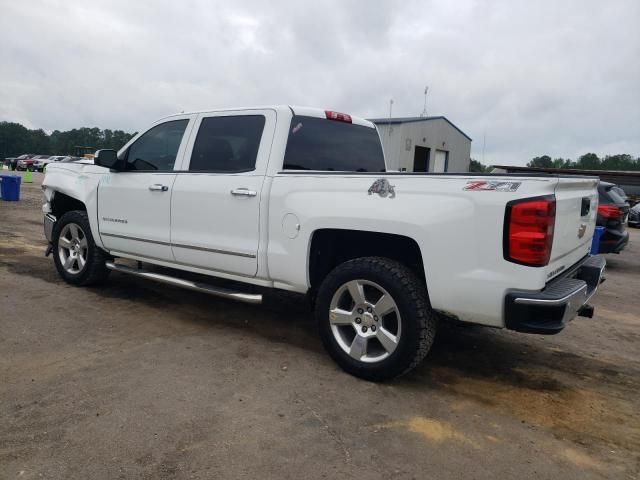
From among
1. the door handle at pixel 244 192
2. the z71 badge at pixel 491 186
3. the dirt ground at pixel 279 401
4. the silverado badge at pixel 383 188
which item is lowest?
the dirt ground at pixel 279 401

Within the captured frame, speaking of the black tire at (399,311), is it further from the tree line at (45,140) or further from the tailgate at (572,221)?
the tree line at (45,140)

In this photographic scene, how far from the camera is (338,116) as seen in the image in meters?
4.68

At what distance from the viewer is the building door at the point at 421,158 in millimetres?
28375

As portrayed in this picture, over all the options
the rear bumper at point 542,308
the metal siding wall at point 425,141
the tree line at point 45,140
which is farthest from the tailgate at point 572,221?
the tree line at point 45,140

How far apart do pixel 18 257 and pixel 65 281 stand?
6.13ft

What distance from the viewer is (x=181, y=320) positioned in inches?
187

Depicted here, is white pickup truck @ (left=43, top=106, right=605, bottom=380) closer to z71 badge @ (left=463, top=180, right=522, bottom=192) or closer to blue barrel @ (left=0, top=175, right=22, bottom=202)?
z71 badge @ (left=463, top=180, right=522, bottom=192)

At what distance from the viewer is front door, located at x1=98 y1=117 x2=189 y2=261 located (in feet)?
15.4

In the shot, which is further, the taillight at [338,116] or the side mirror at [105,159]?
the side mirror at [105,159]

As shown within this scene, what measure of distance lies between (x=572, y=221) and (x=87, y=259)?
4754 mm

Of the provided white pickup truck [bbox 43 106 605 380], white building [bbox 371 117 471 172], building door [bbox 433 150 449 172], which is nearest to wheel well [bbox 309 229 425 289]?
white pickup truck [bbox 43 106 605 380]

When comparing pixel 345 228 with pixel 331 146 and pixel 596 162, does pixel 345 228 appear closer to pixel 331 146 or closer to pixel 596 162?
pixel 331 146

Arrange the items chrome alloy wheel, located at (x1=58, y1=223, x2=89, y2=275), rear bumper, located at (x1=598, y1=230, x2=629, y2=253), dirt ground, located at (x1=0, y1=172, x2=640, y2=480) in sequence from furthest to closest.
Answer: rear bumper, located at (x1=598, y1=230, x2=629, y2=253) → chrome alloy wheel, located at (x1=58, y1=223, x2=89, y2=275) → dirt ground, located at (x1=0, y1=172, x2=640, y2=480)

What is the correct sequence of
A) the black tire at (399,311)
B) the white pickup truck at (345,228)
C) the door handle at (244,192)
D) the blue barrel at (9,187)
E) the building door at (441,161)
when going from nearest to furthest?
the white pickup truck at (345,228) → the black tire at (399,311) → the door handle at (244,192) → the blue barrel at (9,187) → the building door at (441,161)
